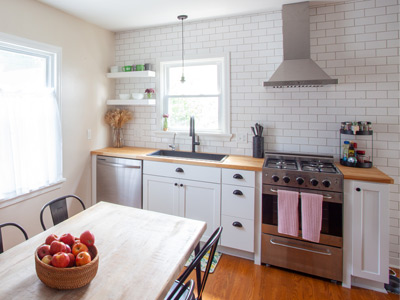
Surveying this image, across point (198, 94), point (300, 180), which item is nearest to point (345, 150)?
point (300, 180)

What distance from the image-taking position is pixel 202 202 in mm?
2656

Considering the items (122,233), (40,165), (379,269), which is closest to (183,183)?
(122,233)

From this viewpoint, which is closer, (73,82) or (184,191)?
(184,191)

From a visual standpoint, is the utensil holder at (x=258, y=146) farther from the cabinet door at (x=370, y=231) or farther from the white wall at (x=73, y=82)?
the white wall at (x=73, y=82)

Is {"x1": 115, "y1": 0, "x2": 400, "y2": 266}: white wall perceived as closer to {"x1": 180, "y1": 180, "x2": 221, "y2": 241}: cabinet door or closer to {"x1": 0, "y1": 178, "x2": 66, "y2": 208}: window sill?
{"x1": 180, "y1": 180, "x2": 221, "y2": 241}: cabinet door

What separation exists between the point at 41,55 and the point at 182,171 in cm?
193

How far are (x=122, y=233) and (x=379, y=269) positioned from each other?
2099 mm

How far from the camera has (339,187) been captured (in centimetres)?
211

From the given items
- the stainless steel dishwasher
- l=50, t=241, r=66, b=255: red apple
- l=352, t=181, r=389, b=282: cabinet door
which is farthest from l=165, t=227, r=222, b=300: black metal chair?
the stainless steel dishwasher

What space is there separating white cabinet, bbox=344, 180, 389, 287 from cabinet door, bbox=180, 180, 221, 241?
1.18 meters

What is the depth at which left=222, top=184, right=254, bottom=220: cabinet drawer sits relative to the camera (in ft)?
8.02

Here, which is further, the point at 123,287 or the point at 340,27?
the point at 340,27

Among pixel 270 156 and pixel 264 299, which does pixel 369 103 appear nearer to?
pixel 270 156

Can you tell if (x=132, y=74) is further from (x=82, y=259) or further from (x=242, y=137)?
(x=82, y=259)
